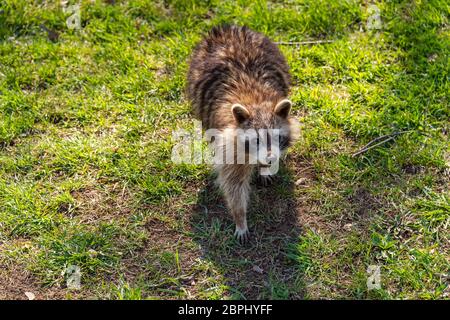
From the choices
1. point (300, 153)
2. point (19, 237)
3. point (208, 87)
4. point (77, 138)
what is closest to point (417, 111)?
point (300, 153)

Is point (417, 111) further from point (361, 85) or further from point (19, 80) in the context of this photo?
point (19, 80)

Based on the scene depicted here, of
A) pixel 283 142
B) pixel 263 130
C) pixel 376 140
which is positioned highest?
pixel 263 130

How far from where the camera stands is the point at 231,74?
12.6 feet

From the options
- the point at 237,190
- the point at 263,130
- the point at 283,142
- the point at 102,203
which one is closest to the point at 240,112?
the point at 263,130

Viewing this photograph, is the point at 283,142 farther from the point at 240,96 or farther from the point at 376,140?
the point at 376,140

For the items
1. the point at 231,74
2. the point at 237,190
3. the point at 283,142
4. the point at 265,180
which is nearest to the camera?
the point at 283,142

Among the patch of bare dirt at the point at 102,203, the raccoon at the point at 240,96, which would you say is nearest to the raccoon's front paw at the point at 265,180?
the raccoon at the point at 240,96

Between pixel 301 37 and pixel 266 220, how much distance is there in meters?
1.88

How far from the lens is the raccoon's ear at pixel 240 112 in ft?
11.0

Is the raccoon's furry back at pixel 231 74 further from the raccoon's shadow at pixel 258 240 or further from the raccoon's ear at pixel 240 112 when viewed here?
the raccoon's shadow at pixel 258 240

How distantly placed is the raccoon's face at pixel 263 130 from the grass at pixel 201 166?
0.61 m

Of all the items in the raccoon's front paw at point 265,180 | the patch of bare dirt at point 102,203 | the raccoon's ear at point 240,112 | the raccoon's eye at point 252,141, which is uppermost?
the raccoon's ear at point 240,112

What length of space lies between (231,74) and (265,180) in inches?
29.9

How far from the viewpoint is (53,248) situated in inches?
144
